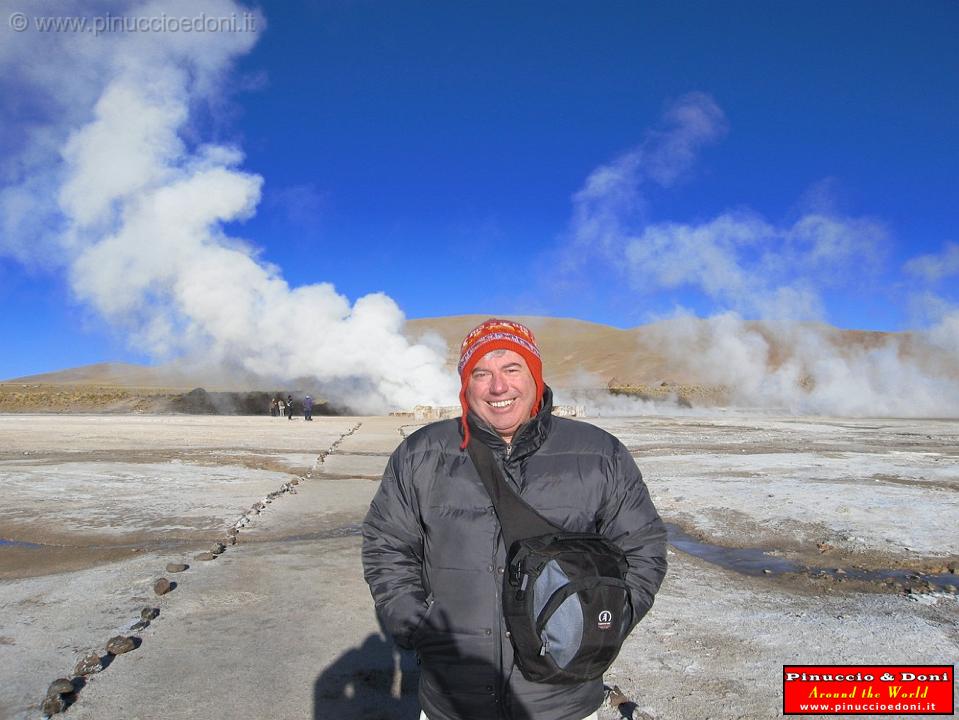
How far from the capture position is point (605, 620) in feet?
7.43

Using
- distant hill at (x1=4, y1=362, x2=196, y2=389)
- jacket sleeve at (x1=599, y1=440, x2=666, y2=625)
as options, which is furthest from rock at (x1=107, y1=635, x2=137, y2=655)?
distant hill at (x1=4, y1=362, x2=196, y2=389)

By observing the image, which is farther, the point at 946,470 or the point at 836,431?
the point at 836,431

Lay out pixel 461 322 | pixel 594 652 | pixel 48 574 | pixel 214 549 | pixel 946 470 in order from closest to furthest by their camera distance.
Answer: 1. pixel 594 652
2. pixel 48 574
3. pixel 214 549
4. pixel 946 470
5. pixel 461 322

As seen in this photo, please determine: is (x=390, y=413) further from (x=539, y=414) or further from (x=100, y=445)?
(x=539, y=414)

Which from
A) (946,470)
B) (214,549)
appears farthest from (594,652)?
(946,470)

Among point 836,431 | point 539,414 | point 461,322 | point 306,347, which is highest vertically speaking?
point 461,322

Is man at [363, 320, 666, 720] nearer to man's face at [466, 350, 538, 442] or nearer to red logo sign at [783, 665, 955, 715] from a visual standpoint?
man's face at [466, 350, 538, 442]

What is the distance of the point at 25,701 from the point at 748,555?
7035mm

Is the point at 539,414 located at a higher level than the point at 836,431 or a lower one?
higher

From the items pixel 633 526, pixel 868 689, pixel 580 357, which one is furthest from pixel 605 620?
pixel 580 357

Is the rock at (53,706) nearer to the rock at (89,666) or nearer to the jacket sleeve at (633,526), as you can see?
the rock at (89,666)

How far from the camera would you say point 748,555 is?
771 cm

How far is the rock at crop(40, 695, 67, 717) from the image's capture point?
147 inches

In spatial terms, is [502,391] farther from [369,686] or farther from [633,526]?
[369,686]
